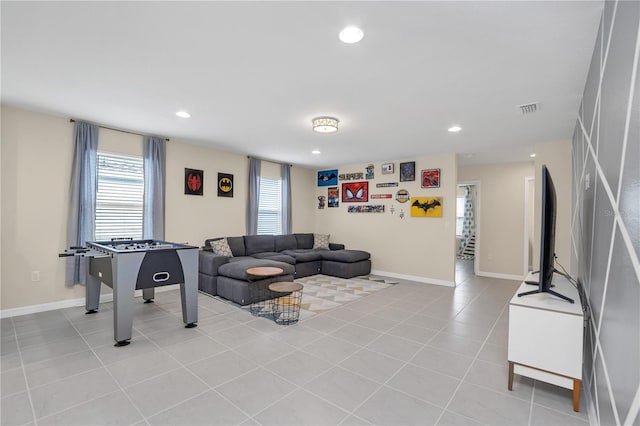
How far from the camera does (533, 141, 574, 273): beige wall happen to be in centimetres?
434

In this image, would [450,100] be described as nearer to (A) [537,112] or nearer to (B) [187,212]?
(A) [537,112]

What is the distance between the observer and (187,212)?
5.25 meters

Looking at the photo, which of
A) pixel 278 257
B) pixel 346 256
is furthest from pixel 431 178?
pixel 278 257

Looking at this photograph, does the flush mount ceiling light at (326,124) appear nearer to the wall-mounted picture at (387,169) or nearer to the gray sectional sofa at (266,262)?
the gray sectional sofa at (266,262)

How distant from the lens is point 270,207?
6871 mm

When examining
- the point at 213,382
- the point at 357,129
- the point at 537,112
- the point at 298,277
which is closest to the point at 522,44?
the point at 537,112

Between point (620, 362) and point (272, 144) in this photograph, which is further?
point (272, 144)

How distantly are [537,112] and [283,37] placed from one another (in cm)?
311

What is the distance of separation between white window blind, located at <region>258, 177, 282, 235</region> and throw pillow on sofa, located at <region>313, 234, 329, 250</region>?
0.94 metres

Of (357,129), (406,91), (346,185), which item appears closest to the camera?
(406,91)

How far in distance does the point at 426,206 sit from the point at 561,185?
213cm

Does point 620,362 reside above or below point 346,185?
below

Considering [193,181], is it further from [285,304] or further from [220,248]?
[285,304]

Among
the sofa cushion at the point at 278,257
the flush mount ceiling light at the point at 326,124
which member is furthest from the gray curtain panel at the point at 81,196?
the flush mount ceiling light at the point at 326,124
